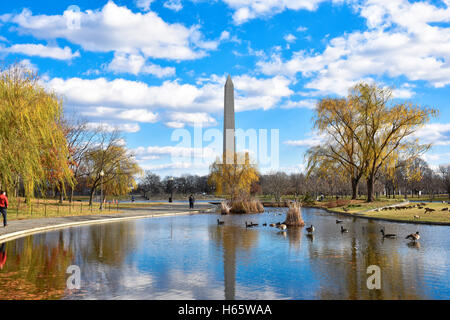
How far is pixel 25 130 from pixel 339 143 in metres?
34.8

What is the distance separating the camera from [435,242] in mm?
15445

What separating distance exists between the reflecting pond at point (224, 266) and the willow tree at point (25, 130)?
5.26 meters

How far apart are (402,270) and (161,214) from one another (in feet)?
82.7

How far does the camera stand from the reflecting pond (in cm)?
797

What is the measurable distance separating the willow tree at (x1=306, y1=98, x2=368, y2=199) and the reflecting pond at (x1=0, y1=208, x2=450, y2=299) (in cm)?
2871

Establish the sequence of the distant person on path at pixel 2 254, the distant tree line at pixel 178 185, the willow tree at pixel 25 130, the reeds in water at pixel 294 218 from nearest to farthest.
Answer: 1. the distant person on path at pixel 2 254
2. the willow tree at pixel 25 130
3. the reeds in water at pixel 294 218
4. the distant tree line at pixel 178 185

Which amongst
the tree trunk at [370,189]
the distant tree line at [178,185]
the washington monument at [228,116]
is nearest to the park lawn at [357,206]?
the tree trunk at [370,189]

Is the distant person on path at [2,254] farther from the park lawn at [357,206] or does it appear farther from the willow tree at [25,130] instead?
the park lawn at [357,206]

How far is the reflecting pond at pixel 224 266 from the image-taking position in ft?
26.1

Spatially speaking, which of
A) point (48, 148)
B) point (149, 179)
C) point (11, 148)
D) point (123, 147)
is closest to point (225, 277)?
point (11, 148)

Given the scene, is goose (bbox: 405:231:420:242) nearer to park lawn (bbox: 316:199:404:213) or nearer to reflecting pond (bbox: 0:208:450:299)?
reflecting pond (bbox: 0:208:450:299)

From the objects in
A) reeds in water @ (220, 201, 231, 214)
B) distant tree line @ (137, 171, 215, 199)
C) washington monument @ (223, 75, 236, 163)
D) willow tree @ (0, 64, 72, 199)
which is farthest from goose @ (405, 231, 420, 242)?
distant tree line @ (137, 171, 215, 199)

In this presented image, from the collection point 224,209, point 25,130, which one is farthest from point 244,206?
point 25,130
